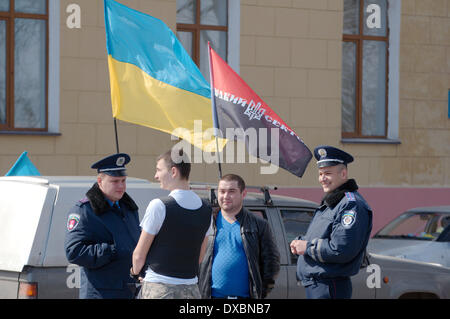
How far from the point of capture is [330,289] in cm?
526

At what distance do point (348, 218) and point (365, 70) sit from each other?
30.9 ft

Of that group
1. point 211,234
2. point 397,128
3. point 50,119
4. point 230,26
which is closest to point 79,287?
point 211,234

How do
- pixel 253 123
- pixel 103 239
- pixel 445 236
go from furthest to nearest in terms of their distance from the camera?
pixel 445 236, pixel 253 123, pixel 103 239

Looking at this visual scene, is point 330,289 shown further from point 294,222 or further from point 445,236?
point 445,236

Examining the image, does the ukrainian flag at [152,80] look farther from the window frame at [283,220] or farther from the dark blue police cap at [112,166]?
the dark blue police cap at [112,166]

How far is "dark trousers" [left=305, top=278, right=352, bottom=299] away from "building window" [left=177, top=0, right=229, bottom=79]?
26.5 ft

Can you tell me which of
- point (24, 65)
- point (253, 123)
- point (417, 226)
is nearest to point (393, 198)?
point (417, 226)

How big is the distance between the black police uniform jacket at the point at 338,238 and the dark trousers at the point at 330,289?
40 mm

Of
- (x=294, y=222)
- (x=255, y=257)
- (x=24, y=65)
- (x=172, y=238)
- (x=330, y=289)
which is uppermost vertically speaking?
(x=24, y=65)

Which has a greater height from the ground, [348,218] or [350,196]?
[350,196]

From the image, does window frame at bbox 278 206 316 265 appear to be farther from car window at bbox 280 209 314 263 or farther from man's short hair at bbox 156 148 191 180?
man's short hair at bbox 156 148 191 180

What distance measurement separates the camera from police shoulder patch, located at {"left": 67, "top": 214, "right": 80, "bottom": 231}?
201 inches

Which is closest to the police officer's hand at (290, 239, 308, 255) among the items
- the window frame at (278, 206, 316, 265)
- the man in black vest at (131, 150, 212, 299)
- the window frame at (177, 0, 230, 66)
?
the man in black vest at (131, 150, 212, 299)
